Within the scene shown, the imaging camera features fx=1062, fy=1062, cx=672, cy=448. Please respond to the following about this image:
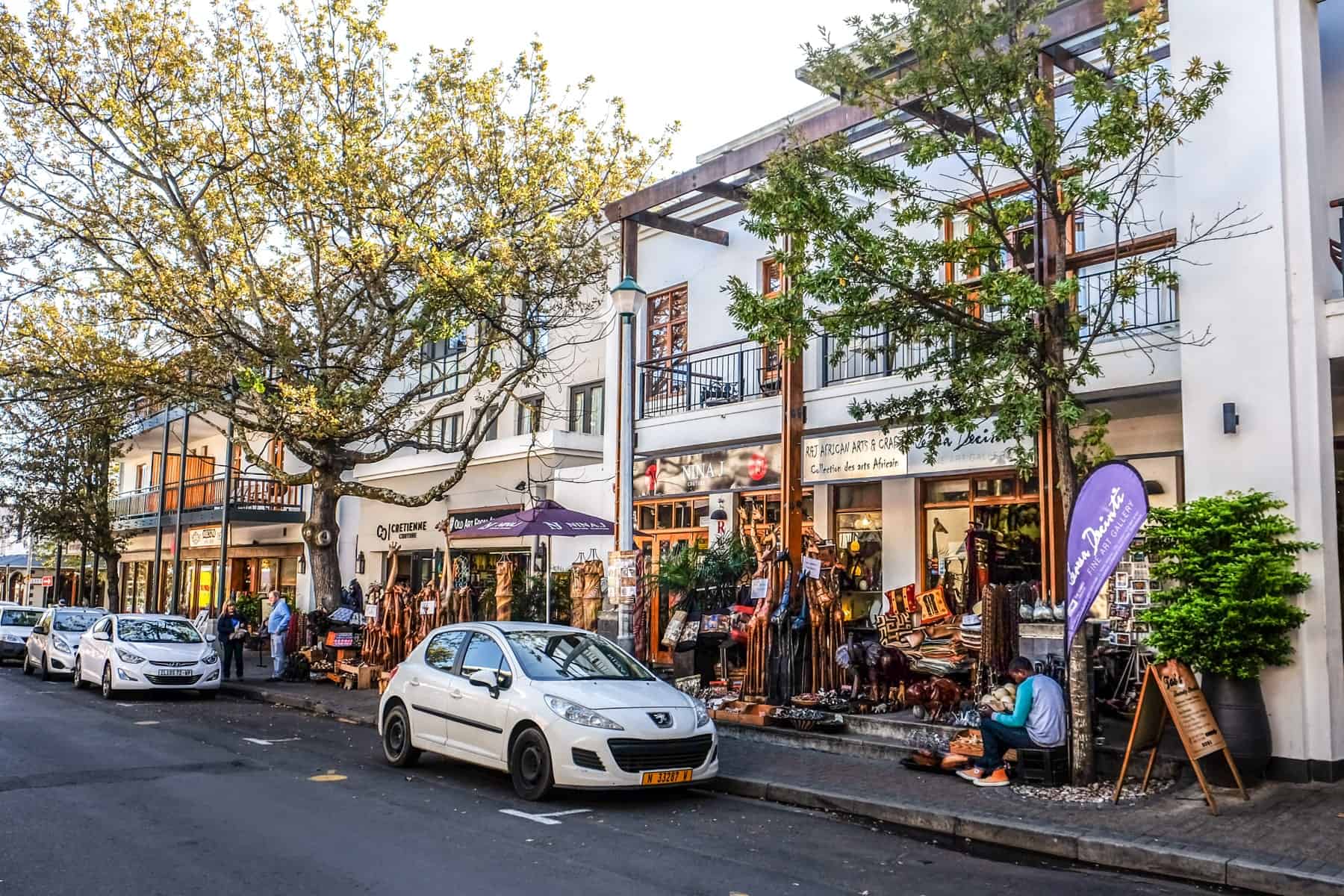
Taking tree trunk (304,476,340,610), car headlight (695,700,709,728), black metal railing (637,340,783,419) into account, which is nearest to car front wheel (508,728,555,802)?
car headlight (695,700,709,728)

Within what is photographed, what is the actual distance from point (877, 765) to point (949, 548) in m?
5.45

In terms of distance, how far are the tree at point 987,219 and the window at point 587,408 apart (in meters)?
11.7

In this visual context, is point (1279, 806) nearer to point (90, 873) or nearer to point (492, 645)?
point (492, 645)

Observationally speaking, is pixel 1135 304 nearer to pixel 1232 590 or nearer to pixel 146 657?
pixel 1232 590

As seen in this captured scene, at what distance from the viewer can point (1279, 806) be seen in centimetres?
824

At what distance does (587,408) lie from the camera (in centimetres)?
2275

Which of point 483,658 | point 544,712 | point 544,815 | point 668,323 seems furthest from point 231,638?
point 544,815

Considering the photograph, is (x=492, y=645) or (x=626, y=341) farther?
(x=626, y=341)

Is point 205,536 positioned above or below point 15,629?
above

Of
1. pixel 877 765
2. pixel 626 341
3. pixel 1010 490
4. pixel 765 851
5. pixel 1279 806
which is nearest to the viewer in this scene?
pixel 765 851

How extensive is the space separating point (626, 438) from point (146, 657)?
9998 millimetres

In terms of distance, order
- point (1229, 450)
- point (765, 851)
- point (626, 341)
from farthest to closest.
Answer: point (626, 341), point (1229, 450), point (765, 851)

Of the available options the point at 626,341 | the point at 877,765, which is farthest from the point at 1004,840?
the point at 626,341

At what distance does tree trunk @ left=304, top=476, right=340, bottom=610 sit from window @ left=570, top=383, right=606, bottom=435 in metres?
5.16
